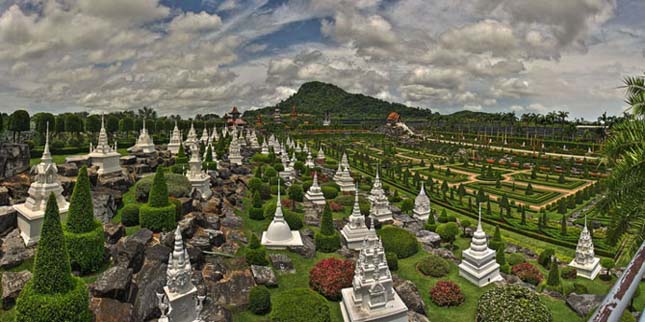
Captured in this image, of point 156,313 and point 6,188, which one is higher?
point 6,188

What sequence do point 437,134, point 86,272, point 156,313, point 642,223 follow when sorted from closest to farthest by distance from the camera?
1. point 642,223
2. point 156,313
3. point 86,272
4. point 437,134

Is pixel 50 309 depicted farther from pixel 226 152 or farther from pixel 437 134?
pixel 437 134

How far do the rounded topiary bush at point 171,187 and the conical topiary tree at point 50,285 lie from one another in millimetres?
15973

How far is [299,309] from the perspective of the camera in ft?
52.2

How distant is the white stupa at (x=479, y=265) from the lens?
2341 centimetres

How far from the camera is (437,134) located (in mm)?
135375

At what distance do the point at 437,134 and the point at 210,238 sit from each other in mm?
124214

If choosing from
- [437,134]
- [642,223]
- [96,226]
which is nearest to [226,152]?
[96,226]

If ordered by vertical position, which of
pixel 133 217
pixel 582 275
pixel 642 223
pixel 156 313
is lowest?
pixel 582 275

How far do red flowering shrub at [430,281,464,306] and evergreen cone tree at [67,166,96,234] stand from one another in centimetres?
1799

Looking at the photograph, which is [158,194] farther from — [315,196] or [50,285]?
[315,196]

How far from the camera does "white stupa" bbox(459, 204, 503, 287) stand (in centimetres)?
2341

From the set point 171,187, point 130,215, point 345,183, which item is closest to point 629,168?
point 130,215

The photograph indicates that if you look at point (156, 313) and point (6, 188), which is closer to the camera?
point (156, 313)
